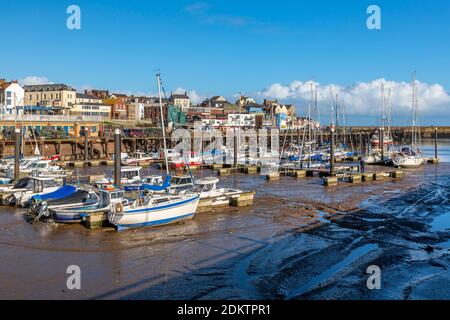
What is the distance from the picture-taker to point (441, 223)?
27000mm

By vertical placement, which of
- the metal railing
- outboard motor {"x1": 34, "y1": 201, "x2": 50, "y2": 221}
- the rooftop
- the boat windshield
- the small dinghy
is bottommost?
outboard motor {"x1": 34, "y1": 201, "x2": 50, "y2": 221}

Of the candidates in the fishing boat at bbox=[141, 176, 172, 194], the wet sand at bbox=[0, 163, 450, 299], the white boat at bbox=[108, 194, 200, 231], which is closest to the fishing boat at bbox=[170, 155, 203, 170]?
the fishing boat at bbox=[141, 176, 172, 194]

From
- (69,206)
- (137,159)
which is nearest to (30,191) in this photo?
(69,206)

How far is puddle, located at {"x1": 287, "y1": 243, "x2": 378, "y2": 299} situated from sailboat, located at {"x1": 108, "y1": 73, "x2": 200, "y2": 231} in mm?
9473

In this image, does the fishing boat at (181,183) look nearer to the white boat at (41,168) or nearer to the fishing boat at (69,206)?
the fishing boat at (69,206)

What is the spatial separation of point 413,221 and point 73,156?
5080 centimetres

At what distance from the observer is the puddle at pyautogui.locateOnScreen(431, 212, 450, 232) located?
83.9 ft

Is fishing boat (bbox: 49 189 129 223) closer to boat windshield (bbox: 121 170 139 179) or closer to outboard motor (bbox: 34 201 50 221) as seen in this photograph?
outboard motor (bbox: 34 201 50 221)

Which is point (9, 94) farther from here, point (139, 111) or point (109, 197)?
point (109, 197)

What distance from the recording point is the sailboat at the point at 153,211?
2405 centimetres

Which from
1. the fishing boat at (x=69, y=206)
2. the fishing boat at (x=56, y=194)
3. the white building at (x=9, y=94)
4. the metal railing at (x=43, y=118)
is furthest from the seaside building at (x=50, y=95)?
the fishing boat at (x=69, y=206)

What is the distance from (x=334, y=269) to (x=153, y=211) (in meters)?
10.3
